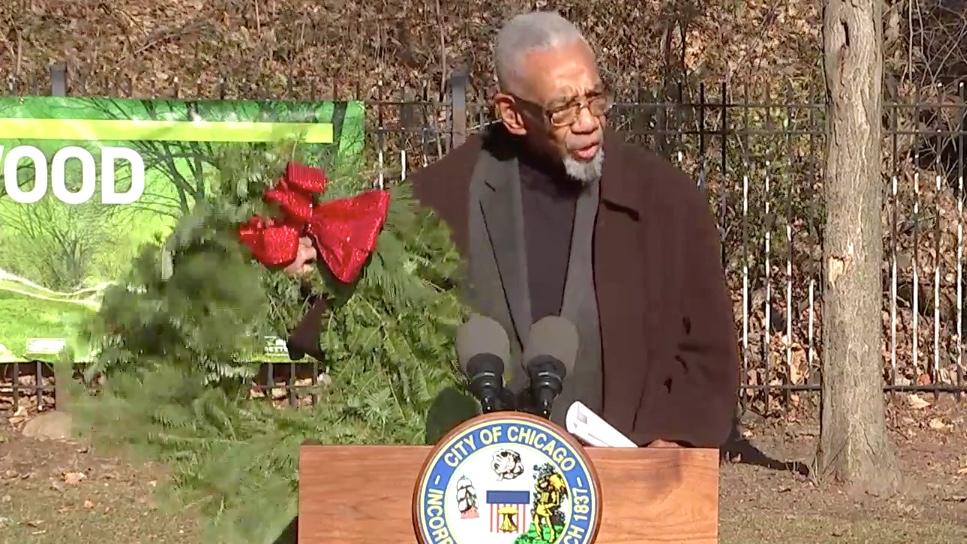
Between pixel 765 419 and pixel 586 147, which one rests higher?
pixel 586 147

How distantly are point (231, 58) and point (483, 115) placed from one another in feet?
18.2

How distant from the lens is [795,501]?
922cm

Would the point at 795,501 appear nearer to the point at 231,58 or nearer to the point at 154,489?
the point at 154,489

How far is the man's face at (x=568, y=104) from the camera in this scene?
355 cm

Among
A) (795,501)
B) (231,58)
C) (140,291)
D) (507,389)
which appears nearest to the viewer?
(507,389)

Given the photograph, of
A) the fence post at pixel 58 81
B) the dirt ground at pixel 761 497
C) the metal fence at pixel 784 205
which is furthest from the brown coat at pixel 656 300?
the fence post at pixel 58 81

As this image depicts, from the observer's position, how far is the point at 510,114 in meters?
3.71

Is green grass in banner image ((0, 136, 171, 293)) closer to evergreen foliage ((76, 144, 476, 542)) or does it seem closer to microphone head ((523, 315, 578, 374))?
evergreen foliage ((76, 144, 476, 542))

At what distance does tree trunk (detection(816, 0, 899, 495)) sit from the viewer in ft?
29.6

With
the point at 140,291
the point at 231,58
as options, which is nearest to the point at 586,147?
the point at 140,291

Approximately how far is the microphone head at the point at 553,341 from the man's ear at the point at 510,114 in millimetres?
545

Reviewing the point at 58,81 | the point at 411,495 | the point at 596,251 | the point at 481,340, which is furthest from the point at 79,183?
the point at 411,495

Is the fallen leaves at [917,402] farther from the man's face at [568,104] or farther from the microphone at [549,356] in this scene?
the microphone at [549,356]

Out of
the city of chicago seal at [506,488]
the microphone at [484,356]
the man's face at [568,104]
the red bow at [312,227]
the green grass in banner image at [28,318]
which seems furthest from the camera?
→ the green grass in banner image at [28,318]
